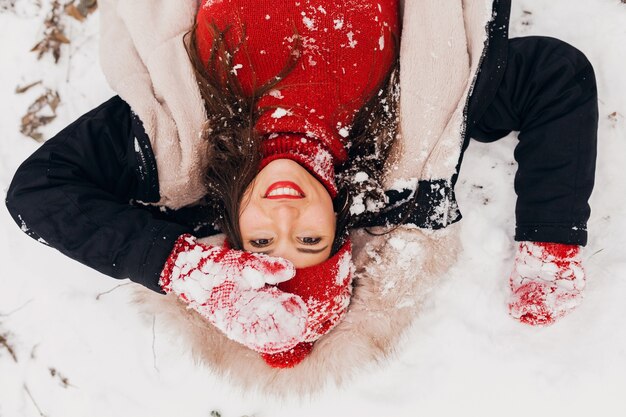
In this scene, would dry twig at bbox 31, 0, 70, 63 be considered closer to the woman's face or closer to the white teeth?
the woman's face

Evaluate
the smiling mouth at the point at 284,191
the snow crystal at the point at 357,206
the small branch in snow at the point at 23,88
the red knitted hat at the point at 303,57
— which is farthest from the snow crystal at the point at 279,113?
the small branch in snow at the point at 23,88

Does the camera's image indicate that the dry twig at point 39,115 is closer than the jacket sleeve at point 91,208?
No

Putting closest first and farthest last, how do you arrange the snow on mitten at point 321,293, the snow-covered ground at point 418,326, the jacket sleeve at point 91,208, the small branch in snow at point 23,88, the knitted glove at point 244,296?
the knitted glove at point 244,296 → the snow on mitten at point 321,293 → the jacket sleeve at point 91,208 → the snow-covered ground at point 418,326 → the small branch in snow at point 23,88

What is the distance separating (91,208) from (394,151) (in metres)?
1.13

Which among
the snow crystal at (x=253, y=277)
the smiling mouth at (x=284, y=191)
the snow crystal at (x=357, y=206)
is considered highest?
the smiling mouth at (x=284, y=191)

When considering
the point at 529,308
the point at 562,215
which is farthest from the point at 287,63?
the point at 529,308

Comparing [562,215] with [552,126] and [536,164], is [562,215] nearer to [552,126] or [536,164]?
[536,164]

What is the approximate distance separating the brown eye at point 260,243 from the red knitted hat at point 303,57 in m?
0.29

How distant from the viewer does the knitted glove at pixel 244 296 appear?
161cm

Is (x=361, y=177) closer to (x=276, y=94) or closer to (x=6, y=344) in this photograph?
(x=276, y=94)

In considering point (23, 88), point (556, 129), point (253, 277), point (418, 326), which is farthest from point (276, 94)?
point (23, 88)

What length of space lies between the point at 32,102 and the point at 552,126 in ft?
7.51

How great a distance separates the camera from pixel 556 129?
1.93m

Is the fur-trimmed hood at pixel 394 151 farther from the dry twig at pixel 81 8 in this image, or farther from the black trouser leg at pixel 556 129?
the dry twig at pixel 81 8
